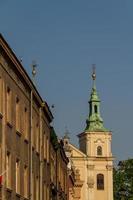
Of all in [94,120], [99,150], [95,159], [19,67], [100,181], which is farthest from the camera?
[94,120]

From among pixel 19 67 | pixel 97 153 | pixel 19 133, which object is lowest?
pixel 19 133

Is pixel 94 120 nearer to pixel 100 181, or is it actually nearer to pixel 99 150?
pixel 99 150

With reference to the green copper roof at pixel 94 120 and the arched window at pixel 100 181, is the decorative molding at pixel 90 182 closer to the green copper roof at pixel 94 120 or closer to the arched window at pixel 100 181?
the arched window at pixel 100 181

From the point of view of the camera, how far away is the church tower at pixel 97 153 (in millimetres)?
139125

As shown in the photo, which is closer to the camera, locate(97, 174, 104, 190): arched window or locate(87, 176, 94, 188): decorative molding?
locate(87, 176, 94, 188): decorative molding

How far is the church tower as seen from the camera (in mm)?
139125

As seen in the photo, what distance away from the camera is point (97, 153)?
143 metres

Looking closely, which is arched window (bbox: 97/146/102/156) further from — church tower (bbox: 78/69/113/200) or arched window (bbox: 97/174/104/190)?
arched window (bbox: 97/174/104/190)

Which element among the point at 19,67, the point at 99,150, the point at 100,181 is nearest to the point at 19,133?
the point at 19,67

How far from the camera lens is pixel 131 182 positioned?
445ft

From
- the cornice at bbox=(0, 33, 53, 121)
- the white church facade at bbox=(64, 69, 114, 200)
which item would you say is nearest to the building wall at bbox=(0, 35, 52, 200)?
the cornice at bbox=(0, 33, 53, 121)

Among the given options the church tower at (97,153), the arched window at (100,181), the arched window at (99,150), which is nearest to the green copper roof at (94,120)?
the church tower at (97,153)

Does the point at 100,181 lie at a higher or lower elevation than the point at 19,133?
higher

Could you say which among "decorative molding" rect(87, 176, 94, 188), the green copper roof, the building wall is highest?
the green copper roof
